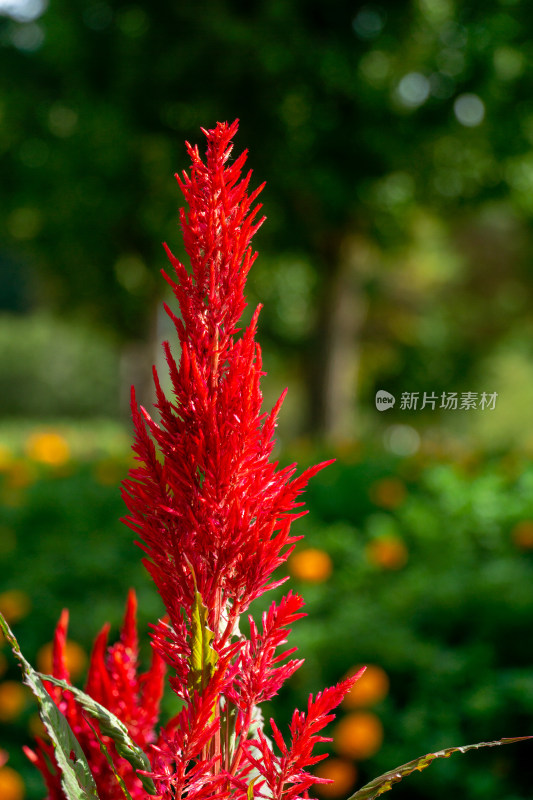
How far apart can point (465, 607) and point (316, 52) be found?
19.6 feet

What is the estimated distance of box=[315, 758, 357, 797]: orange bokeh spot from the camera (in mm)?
2600

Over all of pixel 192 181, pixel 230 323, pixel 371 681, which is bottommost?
pixel 371 681

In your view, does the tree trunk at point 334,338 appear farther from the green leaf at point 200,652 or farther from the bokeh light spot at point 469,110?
the green leaf at point 200,652

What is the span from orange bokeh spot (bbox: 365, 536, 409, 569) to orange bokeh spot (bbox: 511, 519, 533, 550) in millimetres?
526

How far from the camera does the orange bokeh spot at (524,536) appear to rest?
372 cm

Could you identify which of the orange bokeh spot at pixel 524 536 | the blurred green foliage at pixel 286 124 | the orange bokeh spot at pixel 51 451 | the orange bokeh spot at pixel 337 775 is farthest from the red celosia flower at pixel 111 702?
the blurred green foliage at pixel 286 124

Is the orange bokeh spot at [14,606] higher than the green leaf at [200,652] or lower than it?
lower

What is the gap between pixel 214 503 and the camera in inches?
34.1

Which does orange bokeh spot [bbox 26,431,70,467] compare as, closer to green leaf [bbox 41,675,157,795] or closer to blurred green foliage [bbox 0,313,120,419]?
green leaf [bbox 41,675,157,795]

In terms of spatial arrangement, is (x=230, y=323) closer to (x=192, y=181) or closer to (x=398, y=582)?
(x=192, y=181)

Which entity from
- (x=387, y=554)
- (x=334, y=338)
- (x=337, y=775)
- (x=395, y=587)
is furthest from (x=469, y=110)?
(x=337, y=775)

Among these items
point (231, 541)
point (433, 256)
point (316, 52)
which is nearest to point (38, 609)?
point (231, 541)

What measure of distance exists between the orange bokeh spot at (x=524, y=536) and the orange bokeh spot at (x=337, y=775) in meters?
1.41

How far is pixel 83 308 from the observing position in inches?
597
